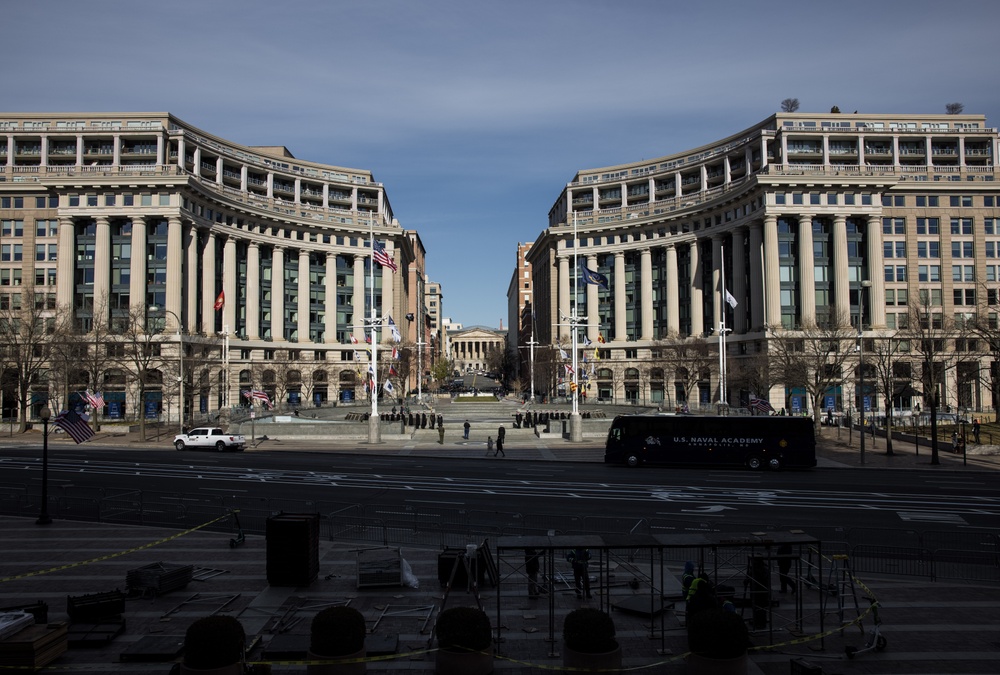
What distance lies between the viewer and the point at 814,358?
61.6 meters

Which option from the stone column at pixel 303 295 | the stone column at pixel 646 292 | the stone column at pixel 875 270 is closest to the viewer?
the stone column at pixel 875 270

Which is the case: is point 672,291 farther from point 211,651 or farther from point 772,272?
point 211,651

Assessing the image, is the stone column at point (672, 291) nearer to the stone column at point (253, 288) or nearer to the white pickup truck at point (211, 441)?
the stone column at point (253, 288)

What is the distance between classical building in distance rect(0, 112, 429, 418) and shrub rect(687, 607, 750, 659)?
2431 inches

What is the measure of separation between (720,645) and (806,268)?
7825 cm

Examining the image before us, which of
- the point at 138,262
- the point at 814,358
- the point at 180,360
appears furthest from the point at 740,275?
the point at 138,262

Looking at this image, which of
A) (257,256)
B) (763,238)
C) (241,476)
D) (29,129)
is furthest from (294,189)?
(241,476)

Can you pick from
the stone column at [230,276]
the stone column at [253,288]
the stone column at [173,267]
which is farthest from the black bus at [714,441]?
the stone column at [253,288]

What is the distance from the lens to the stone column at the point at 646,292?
106000 mm

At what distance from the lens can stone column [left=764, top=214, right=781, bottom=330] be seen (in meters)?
80.1

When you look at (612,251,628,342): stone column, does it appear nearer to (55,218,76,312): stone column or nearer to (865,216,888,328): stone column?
(865,216,888,328): stone column

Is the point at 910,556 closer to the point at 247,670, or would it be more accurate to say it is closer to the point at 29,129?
the point at 247,670

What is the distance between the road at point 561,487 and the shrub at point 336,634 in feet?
33.6

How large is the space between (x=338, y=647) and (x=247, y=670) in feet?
4.76
